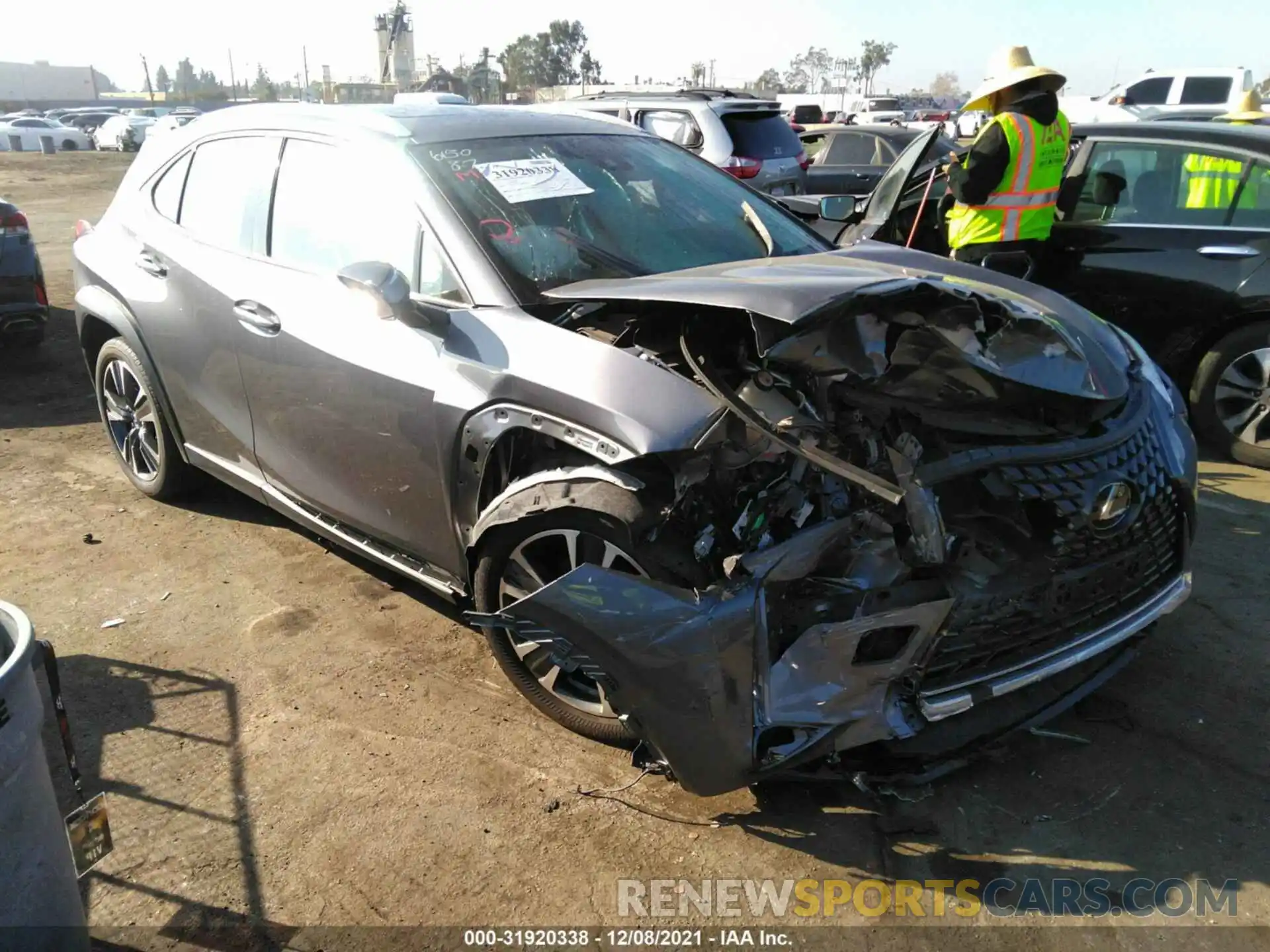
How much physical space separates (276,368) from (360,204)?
654 millimetres

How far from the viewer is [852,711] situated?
2.39m

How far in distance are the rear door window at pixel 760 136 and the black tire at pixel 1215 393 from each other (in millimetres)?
5201

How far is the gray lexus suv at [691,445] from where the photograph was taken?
2381 millimetres

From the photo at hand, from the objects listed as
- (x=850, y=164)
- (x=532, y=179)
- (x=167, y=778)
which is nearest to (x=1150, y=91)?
(x=850, y=164)

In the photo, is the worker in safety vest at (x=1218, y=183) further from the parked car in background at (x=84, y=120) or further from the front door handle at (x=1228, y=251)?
the parked car in background at (x=84, y=120)

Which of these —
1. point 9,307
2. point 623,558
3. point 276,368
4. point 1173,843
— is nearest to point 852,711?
point 623,558

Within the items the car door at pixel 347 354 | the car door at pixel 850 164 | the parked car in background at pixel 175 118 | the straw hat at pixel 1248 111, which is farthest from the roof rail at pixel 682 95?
the parked car in background at pixel 175 118

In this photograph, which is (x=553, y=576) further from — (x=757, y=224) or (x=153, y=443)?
(x=153, y=443)

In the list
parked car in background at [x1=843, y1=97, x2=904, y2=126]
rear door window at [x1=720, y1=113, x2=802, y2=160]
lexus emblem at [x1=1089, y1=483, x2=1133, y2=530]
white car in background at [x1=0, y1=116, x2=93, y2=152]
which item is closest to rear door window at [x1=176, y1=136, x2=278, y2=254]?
lexus emblem at [x1=1089, y1=483, x2=1133, y2=530]

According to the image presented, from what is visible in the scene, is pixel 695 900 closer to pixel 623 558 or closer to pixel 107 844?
pixel 623 558

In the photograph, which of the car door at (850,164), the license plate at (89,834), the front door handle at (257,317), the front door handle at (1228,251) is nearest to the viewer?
the license plate at (89,834)

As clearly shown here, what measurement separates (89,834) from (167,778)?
0.73 meters

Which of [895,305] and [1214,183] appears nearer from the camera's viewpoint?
[895,305]

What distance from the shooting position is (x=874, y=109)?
41.6 metres
